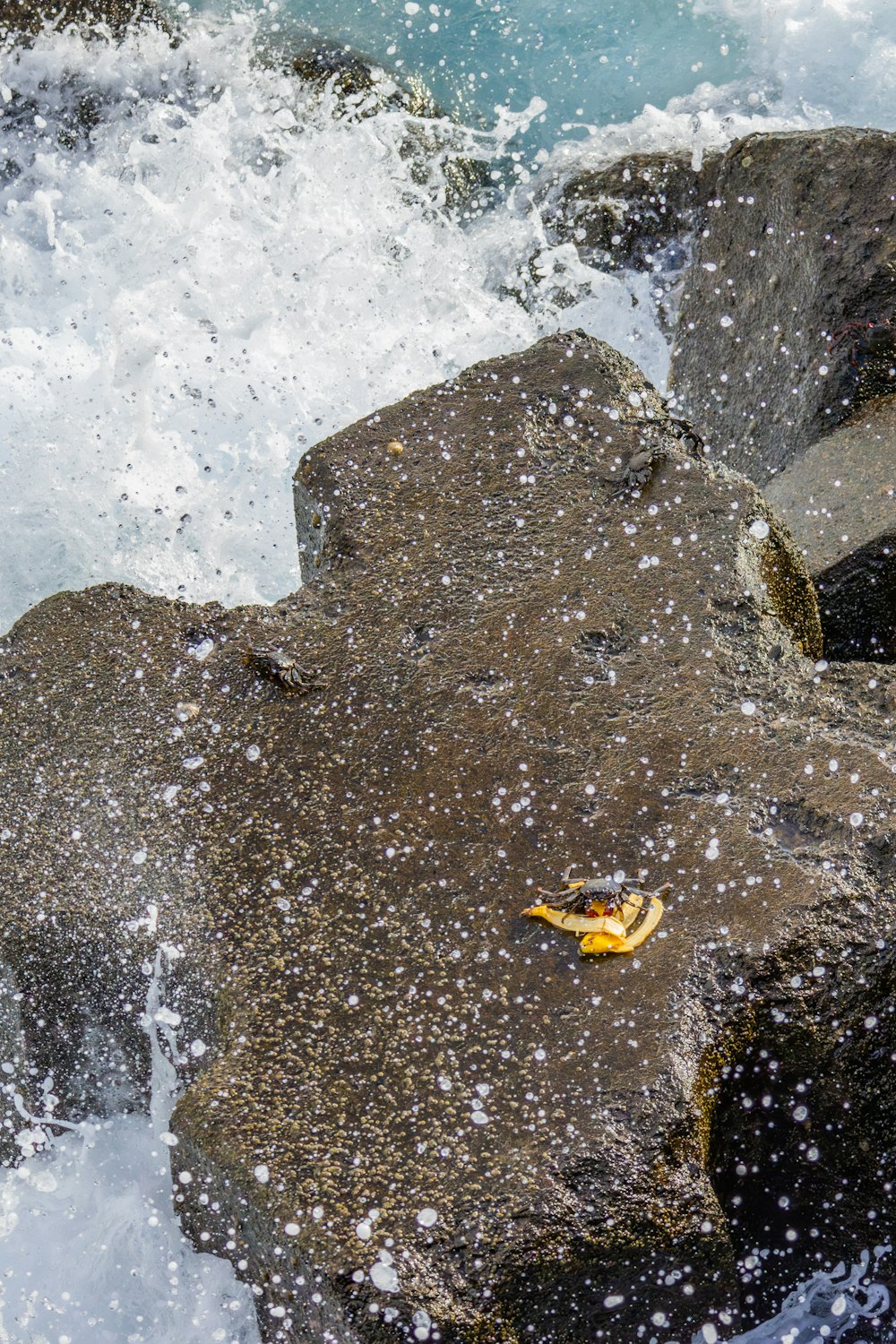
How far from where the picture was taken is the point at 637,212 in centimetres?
546

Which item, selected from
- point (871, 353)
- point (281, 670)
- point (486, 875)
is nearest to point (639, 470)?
point (281, 670)

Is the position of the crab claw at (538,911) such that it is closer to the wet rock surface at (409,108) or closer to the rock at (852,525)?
the rock at (852,525)

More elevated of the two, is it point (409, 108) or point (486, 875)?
point (409, 108)

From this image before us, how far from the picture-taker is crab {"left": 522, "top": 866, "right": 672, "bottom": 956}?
7.66ft

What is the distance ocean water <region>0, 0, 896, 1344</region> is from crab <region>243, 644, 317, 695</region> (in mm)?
1608

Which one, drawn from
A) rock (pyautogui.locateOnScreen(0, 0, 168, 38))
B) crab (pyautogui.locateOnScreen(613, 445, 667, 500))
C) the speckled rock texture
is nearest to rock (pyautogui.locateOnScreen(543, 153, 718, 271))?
rock (pyautogui.locateOnScreen(0, 0, 168, 38))

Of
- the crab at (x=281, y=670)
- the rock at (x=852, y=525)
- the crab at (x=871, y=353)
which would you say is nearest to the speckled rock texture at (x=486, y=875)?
the crab at (x=281, y=670)

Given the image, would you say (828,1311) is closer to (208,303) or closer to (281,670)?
(281,670)

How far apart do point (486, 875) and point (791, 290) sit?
7.92 ft

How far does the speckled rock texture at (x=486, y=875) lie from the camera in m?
2.15

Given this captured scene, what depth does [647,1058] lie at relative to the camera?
87.5 inches

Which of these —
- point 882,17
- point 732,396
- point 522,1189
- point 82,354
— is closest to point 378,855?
point 522,1189

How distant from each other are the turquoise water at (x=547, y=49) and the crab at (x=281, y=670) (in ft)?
14.5

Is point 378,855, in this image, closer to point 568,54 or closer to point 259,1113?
point 259,1113
